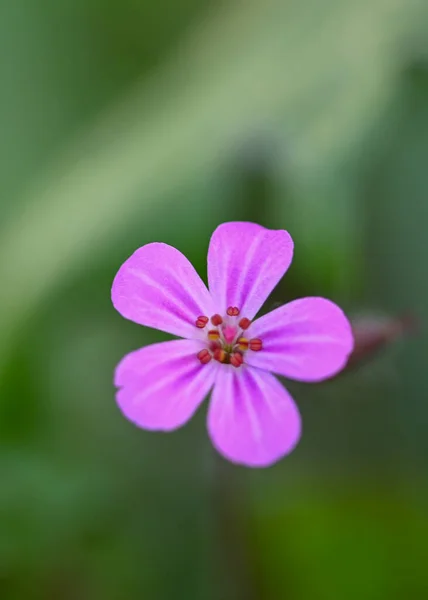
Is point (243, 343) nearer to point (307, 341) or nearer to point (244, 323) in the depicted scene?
point (244, 323)

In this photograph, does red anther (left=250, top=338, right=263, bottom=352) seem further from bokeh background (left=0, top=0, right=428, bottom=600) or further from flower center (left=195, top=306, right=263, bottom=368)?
bokeh background (left=0, top=0, right=428, bottom=600)

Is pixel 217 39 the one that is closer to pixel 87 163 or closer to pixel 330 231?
pixel 87 163

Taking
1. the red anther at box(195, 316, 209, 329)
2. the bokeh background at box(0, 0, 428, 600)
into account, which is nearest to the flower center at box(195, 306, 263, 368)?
the red anther at box(195, 316, 209, 329)

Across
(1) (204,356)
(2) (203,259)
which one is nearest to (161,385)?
(1) (204,356)

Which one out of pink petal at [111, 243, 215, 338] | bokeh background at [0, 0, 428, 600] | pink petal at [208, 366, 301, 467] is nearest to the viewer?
pink petal at [208, 366, 301, 467]

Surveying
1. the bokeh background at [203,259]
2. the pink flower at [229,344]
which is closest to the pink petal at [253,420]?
the pink flower at [229,344]

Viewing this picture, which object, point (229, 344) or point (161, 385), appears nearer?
point (161, 385)

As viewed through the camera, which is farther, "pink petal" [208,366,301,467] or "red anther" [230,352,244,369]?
"red anther" [230,352,244,369]
